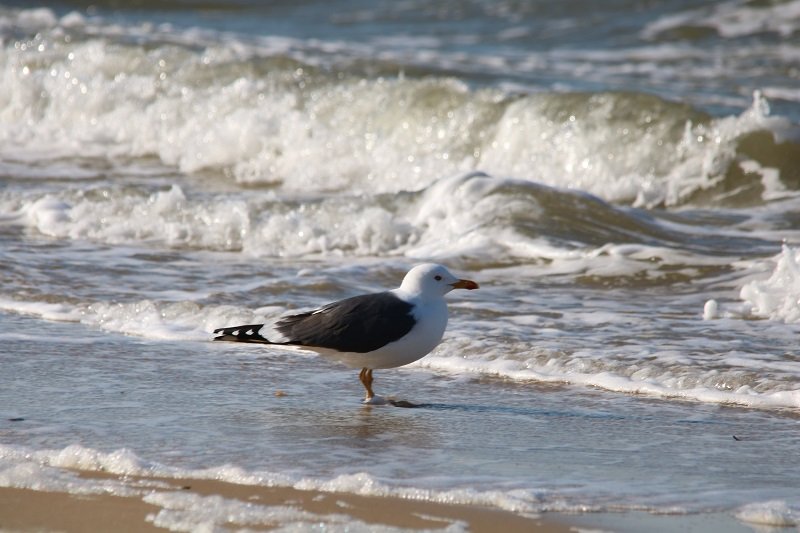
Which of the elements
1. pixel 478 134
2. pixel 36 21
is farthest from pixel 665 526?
pixel 36 21

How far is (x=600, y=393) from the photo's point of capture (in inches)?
208

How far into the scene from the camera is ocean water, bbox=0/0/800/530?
428cm

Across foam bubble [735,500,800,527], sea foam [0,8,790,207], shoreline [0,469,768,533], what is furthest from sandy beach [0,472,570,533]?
sea foam [0,8,790,207]

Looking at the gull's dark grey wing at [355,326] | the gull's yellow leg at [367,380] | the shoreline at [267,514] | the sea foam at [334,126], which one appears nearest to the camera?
the shoreline at [267,514]

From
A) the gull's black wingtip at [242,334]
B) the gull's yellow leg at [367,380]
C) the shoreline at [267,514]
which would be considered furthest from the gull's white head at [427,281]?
the shoreline at [267,514]

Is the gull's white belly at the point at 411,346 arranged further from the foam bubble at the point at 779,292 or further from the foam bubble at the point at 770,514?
the foam bubble at the point at 779,292

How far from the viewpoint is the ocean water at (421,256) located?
4281 millimetres

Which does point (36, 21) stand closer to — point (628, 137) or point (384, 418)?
point (628, 137)

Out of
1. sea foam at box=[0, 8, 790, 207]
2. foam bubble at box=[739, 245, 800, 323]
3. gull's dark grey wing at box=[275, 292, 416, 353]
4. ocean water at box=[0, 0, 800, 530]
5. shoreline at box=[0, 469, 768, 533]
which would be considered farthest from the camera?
sea foam at box=[0, 8, 790, 207]

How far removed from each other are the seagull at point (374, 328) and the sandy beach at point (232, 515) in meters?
1.12

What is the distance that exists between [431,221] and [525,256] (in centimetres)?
106

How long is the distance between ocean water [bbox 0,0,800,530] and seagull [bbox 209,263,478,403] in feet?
0.72

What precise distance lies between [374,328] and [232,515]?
141 cm

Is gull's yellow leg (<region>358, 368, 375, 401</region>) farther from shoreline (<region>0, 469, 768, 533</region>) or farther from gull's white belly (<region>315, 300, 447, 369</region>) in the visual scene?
shoreline (<region>0, 469, 768, 533</region>)
